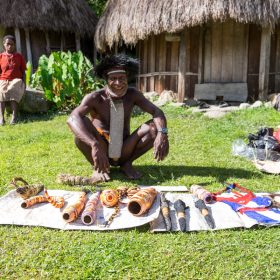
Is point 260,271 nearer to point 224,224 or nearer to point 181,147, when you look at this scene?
point 224,224

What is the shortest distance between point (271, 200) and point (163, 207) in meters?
0.93

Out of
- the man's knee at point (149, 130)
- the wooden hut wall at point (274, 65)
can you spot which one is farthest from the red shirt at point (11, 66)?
the wooden hut wall at point (274, 65)

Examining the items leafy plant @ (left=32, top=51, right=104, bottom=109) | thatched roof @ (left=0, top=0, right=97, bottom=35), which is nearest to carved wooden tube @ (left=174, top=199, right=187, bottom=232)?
leafy plant @ (left=32, top=51, right=104, bottom=109)

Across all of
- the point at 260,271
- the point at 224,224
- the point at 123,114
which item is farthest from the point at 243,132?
the point at 260,271

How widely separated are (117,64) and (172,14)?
5.46m

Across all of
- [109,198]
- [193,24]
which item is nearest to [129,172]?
[109,198]

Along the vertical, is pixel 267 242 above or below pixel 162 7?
below

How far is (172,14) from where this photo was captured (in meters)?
8.36

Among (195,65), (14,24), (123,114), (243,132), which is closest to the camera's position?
(123,114)

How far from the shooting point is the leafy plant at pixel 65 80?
844cm

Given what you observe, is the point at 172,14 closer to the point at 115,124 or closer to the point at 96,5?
the point at 115,124

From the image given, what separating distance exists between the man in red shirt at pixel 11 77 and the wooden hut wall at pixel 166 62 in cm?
417

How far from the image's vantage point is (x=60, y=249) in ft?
7.80

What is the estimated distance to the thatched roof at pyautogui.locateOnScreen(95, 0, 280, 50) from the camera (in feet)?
25.5
